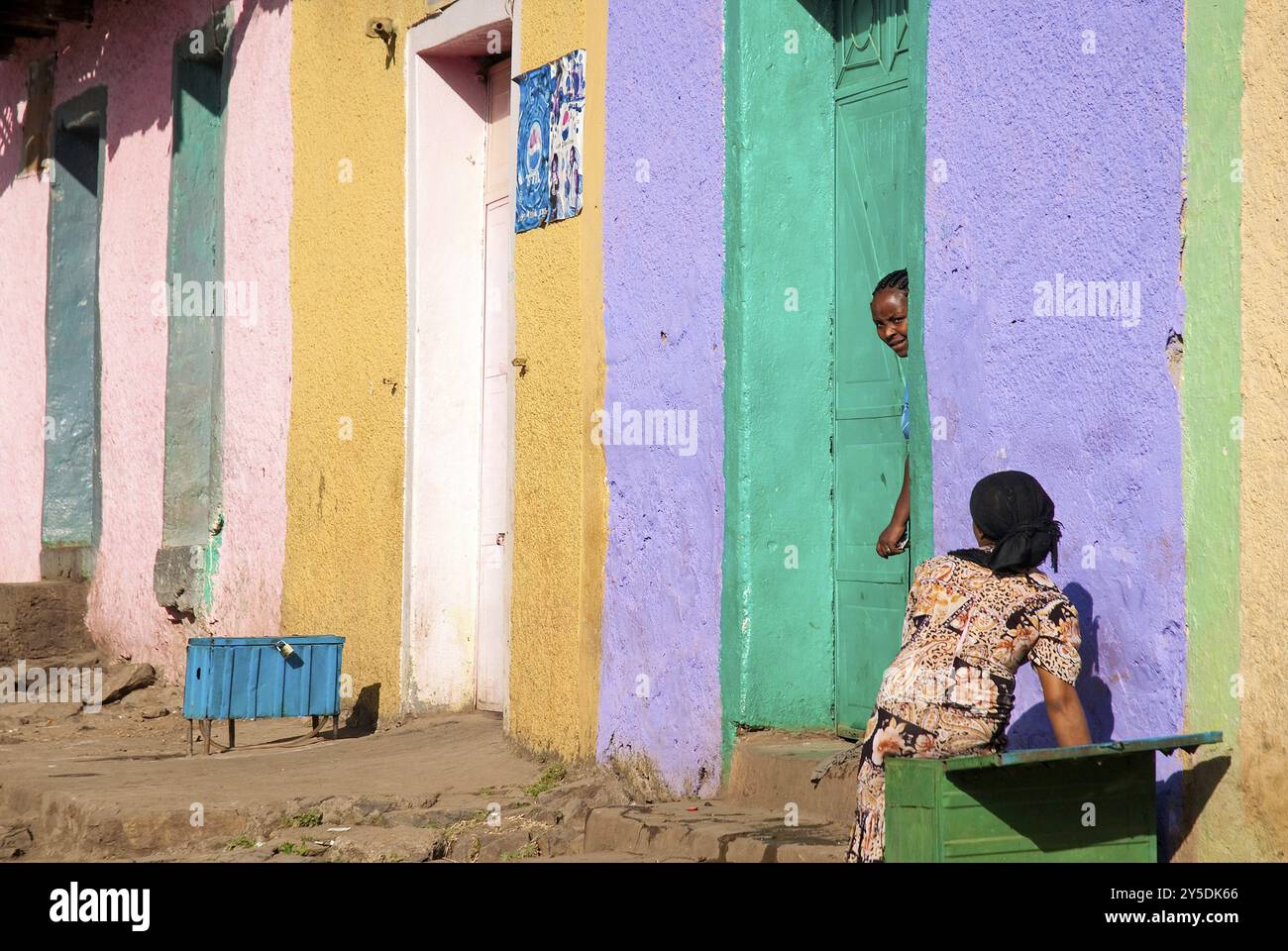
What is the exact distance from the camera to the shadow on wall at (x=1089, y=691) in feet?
14.6

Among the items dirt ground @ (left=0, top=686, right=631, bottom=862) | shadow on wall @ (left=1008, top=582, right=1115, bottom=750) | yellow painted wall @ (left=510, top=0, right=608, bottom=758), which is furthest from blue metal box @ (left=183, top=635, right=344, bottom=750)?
shadow on wall @ (left=1008, top=582, right=1115, bottom=750)

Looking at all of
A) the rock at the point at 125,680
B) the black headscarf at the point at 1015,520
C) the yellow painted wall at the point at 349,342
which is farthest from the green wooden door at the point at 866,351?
the rock at the point at 125,680

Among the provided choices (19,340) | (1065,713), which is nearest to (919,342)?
(1065,713)

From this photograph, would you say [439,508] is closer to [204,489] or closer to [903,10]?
[204,489]

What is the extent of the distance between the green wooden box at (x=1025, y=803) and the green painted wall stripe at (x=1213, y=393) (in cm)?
47

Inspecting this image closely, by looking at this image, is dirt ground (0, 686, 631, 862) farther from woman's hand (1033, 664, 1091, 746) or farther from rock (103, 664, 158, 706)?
woman's hand (1033, 664, 1091, 746)

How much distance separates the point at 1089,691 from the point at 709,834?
52.7 inches

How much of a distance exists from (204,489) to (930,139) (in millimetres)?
6348

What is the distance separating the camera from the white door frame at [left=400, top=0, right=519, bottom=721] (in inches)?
323

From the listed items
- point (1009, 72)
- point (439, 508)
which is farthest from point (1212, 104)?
point (439, 508)

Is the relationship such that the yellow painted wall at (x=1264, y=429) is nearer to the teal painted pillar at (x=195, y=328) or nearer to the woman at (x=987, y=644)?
the woman at (x=987, y=644)

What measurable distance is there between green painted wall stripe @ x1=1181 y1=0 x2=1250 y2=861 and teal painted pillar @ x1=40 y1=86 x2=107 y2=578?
9.27 meters

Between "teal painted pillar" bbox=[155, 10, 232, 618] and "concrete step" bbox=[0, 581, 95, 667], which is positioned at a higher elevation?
"teal painted pillar" bbox=[155, 10, 232, 618]

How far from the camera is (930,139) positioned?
5211mm
